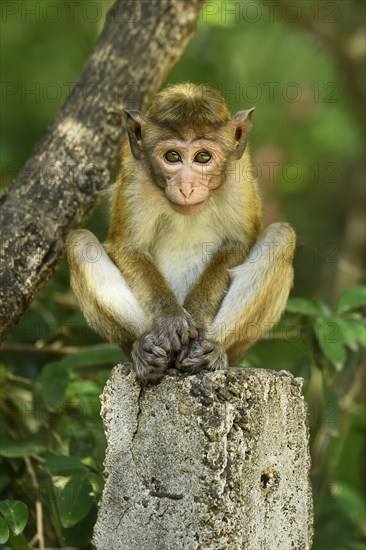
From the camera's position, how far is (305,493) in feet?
17.7

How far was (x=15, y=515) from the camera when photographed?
19.7 ft

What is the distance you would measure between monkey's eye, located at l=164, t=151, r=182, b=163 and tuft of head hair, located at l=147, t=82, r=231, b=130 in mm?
150

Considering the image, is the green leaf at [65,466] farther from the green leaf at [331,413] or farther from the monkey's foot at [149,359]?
the green leaf at [331,413]

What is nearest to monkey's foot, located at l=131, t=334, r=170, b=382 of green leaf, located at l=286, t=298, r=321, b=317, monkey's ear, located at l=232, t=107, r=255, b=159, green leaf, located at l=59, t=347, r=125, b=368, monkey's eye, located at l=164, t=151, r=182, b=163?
monkey's eye, located at l=164, t=151, r=182, b=163

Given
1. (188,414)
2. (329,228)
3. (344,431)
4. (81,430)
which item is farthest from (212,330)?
(329,228)

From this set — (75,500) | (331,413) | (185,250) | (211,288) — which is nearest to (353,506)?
(331,413)

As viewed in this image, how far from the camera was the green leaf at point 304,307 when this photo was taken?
738 cm

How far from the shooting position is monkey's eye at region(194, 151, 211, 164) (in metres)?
5.98

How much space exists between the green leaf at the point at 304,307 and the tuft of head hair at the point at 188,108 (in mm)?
1771

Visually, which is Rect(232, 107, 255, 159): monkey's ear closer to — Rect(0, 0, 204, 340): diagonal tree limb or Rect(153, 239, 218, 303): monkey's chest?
Rect(153, 239, 218, 303): monkey's chest

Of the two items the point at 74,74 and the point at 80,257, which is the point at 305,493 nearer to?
the point at 80,257

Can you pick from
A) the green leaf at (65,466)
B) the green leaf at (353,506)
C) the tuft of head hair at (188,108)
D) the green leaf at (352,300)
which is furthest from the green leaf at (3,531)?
the green leaf at (353,506)

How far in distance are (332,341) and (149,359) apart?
2.21 m

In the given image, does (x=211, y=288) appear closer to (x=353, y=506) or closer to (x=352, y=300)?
(x=352, y=300)
